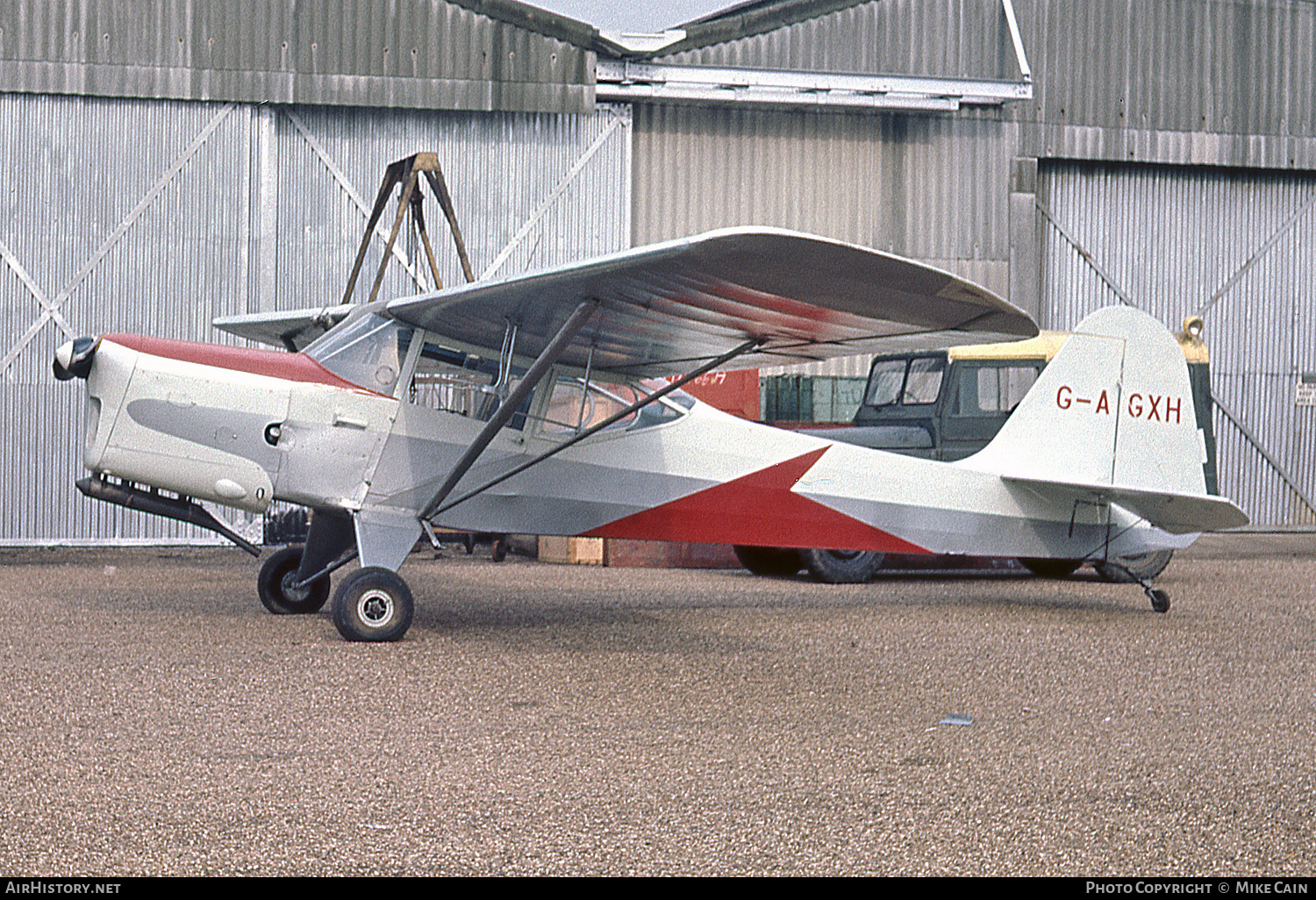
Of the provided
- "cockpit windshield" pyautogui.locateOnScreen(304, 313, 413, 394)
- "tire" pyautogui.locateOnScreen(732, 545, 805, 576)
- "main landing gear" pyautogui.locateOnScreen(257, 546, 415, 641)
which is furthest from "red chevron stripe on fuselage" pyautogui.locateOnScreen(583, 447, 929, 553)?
"tire" pyautogui.locateOnScreen(732, 545, 805, 576)

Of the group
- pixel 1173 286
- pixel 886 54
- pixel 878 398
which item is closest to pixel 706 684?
pixel 878 398

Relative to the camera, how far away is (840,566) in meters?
12.6

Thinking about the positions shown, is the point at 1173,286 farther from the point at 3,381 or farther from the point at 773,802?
the point at 773,802

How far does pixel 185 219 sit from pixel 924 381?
9360 millimetres

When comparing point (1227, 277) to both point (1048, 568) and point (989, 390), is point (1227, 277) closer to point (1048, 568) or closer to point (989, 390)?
point (1048, 568)

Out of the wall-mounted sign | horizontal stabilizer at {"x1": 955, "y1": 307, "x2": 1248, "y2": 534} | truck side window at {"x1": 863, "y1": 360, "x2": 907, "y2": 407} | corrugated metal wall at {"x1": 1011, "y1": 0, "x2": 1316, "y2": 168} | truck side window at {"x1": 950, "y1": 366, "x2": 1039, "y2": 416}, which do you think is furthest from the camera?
the wall-mounted sign

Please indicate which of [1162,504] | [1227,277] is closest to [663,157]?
[1227,277]

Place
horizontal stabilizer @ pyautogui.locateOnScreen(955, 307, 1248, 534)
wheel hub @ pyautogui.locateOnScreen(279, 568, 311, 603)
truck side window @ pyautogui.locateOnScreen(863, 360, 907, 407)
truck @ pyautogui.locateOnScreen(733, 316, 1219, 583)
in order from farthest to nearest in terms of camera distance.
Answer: truck side window @ pyautogui.locateOnScreen(863, 360, 907, 407) → truck @ pyautogui.locateOnScreen(733, 316, 1219, 583) → horizontal stabilizer @ pyautogui.locateOnScreen(955, 307, 1248, 534) → wheel hub @ pyautogui.locateOnScreen(279, 568, 311, 603)

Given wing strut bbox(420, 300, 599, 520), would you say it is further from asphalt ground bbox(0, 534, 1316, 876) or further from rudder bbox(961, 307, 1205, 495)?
rudder bbox(961, 307, 1205, 495)

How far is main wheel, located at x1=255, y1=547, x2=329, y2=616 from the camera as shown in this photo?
30.2ft

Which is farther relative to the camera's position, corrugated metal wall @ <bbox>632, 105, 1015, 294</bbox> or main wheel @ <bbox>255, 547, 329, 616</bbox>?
corrugated metal wall @ <bbox>632, 105, 1015, 294</bbox>

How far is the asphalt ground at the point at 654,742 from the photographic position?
12.0 ft

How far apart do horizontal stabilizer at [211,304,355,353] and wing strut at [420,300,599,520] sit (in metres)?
2.43

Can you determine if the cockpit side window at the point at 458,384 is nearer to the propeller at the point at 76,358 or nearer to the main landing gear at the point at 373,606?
the main landing gear at the point at 373,606
